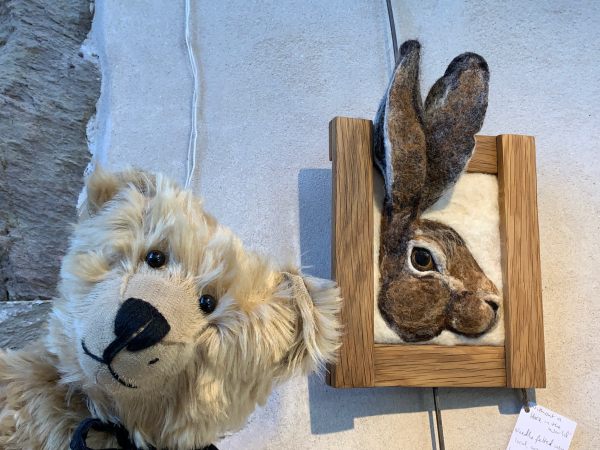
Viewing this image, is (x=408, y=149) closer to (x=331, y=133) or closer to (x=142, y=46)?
(x=331, y=133)

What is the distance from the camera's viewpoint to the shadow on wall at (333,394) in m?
0.67

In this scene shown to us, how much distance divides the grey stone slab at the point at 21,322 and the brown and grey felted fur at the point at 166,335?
0.21 m

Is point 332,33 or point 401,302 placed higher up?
point 332,33

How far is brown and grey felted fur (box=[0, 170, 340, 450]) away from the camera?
0.36 m

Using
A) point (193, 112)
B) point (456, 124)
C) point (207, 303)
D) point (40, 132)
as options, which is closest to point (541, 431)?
point (456, 124)

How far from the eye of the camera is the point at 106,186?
446 millimetres

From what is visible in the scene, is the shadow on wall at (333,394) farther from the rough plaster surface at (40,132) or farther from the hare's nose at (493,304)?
the rough plaster surface at (40,132)

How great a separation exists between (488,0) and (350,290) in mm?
576

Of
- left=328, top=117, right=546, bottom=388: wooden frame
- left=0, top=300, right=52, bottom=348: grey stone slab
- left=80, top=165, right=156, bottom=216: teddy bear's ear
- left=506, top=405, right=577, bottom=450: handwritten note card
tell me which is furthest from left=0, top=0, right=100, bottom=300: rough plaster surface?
left=506, top=405, right=577, bottom=450: handwritten note card

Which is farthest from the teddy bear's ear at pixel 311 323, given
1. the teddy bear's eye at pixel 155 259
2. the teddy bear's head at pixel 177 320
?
the teddy bear's eye at pixel 155 259

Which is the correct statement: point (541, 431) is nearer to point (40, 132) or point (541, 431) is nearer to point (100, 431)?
point (100, 431)

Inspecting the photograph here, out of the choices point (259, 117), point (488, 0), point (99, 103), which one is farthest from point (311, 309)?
point (488, 0)

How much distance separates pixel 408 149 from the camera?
0.60 meters

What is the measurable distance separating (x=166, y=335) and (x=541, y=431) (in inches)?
23.6
